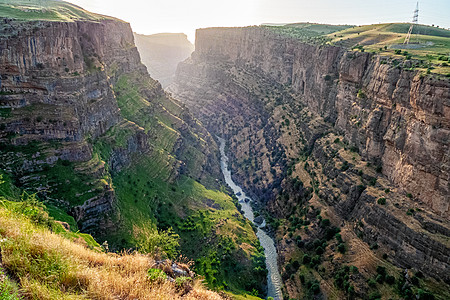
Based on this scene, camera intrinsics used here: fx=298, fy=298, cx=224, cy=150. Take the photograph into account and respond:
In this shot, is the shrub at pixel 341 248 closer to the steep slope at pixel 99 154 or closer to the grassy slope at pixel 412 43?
the steep slope at pixel 99 154

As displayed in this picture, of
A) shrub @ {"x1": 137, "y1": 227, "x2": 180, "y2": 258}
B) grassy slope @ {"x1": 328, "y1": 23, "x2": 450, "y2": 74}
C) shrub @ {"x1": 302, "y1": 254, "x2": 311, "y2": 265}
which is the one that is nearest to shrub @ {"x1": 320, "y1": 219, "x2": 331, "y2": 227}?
shrub @ {"x1": 302, "y1": 254, "x2": 311, "y2": 265}

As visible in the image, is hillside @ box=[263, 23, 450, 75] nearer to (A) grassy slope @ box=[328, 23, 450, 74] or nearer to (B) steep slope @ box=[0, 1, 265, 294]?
(A) grassy slope @ box=[328, 23, 450, 74]

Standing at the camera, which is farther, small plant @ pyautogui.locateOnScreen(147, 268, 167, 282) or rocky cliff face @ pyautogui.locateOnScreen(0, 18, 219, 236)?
rocky cliff face @ pyautogui.locateOnScreen(0, 18, 219, 236)

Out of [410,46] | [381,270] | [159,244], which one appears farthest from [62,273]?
[410,46]

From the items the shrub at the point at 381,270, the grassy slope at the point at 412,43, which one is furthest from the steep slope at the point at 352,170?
the grassy slope at the point at 412,43

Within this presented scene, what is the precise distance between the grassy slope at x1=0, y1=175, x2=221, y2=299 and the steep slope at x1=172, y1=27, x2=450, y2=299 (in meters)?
38.9

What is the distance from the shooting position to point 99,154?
54625mm

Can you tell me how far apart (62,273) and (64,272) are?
107mm

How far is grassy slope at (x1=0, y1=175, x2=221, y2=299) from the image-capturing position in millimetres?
11625

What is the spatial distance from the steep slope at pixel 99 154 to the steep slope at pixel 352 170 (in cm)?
1218

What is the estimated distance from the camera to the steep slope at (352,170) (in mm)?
41750

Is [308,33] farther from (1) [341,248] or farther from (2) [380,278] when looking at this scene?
(2) [380,278]

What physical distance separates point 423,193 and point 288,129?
51.4 meters

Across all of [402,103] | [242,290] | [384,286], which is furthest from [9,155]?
[402,103]
